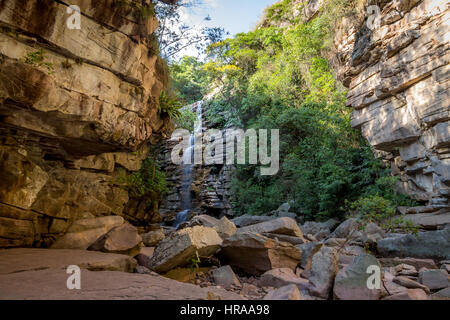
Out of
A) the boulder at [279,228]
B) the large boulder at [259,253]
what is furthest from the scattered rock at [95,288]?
the boulder at [279,228]

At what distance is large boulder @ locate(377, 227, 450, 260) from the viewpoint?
5.52m

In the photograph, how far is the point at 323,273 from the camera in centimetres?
339

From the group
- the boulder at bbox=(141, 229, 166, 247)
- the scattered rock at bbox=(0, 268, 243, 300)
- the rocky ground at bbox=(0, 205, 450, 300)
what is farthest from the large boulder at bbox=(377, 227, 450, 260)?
the boulder at bbox=(141, 229, 166, 247)

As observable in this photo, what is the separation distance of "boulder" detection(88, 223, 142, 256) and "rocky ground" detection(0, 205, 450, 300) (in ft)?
0.07

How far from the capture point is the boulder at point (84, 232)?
570 cm

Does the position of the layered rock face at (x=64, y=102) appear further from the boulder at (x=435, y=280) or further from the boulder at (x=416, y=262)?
the boulder at (x=416, y=262)

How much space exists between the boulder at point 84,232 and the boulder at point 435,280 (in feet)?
21.1

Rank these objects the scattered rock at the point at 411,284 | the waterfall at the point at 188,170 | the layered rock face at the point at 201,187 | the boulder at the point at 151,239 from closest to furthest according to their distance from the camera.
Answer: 1. the scattered rock at the point at 411,284
2. the boulder at the point at 151,239
3. the layered rock face at the point at 201,187
4. the waterfall at the point at 188,170

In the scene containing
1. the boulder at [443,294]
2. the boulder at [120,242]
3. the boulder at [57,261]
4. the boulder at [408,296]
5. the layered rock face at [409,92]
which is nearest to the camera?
the boulder at [408,296]

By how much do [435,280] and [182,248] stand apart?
12.8 ft

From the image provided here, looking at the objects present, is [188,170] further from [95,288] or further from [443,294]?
[443,294]

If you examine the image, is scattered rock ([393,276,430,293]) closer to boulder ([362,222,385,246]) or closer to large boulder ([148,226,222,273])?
large boulder ([148,226,222,273])
